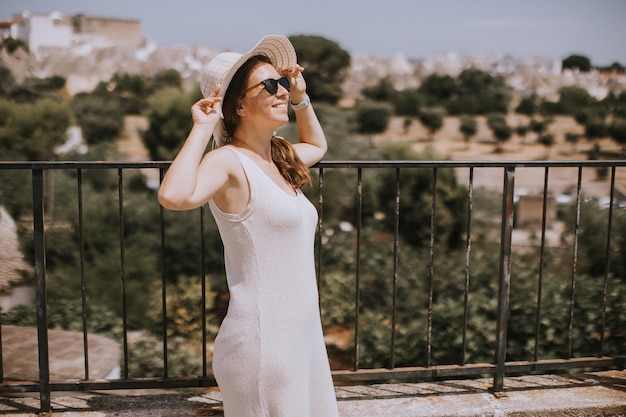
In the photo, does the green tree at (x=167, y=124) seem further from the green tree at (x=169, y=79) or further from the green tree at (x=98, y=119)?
the green tree at (x=169, y=79)

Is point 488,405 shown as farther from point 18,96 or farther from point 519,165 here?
point 18,96

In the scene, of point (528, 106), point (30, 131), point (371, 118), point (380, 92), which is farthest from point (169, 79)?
point (528, 106)

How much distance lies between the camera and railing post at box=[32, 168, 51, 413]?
249cm

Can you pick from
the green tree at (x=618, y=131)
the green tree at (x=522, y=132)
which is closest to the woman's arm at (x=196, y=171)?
Answer: the green tree at (x=618, y=131)

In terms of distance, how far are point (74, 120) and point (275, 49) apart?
41.0 meters

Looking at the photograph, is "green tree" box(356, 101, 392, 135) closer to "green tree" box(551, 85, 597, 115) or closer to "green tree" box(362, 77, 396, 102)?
"green tree" box(362, 77, 396, 102)

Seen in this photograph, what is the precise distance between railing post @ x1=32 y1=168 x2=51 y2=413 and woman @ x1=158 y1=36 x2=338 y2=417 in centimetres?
111

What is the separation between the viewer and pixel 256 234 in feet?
5.23

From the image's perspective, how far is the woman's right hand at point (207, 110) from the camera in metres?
1.57

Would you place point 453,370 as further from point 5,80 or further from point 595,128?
point 5,80

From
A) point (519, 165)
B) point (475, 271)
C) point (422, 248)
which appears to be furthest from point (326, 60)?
point (519, 165)

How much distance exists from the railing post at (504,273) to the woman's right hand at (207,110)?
1.61 m

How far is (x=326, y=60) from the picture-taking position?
59.2m

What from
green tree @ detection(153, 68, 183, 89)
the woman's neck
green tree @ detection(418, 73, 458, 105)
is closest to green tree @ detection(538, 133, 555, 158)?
green tree @ detection(418, 73, 458, 105)
